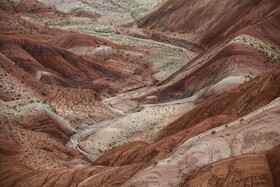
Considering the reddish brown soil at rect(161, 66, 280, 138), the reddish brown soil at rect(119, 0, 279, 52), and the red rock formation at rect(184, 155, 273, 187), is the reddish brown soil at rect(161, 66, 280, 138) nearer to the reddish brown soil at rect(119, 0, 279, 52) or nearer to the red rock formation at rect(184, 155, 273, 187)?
the red rock formation at rect(184, 155, 273, 187)

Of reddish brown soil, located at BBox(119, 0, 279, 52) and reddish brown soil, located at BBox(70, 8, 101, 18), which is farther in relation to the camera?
reddish brown soil, located at BBox(70, 8, 101, 18)

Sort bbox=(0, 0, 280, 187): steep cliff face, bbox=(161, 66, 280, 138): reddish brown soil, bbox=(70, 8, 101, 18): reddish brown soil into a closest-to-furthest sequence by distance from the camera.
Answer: bbox=(0, 0, 280, 187): steep cliff face < bbox=(161, 66, 280, 138): reddish brown soil < bbox=(70, 8, 101, 18): reddish brown soil

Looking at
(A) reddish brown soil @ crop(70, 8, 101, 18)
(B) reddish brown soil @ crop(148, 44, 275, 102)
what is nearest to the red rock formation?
(B) reddish brown soil @ crop(148, 44, 275, 102)

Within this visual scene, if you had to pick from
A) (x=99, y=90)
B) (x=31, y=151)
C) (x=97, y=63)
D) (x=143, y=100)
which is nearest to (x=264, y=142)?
(x=31, y=151)

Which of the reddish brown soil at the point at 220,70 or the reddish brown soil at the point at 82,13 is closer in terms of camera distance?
the reddish brown soil at the point at 220,70

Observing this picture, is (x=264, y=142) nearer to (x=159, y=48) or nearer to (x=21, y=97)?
(x=21, y=97)

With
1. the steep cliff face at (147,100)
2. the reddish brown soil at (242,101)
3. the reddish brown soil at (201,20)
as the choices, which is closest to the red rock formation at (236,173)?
the steep cliff face at (147,100)

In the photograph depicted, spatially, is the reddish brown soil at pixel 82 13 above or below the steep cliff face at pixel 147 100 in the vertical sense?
above

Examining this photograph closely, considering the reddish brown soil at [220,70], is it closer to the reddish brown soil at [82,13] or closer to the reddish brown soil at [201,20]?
the reddish brown soil at [201,20]

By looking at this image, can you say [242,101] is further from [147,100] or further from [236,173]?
[147,100]

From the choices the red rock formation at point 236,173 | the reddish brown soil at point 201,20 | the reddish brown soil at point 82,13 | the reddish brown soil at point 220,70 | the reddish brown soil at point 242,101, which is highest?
the reddish brown soil at point 82,13

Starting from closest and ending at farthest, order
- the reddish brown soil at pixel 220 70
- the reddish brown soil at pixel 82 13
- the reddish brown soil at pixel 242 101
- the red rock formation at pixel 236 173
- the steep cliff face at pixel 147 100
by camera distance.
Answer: the red rock formation at pixel 236 173 < the steep cliff face at pixel 147 100 < the reddish brown soil at pixel 242 101 < the reddish brown soil at pixel 220 70 < the reddish brown soil at pixel 82 13

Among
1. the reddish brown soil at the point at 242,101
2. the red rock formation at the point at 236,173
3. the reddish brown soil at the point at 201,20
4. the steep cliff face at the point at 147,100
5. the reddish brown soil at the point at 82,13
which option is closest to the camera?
the red rock formation at the point at 236,173
